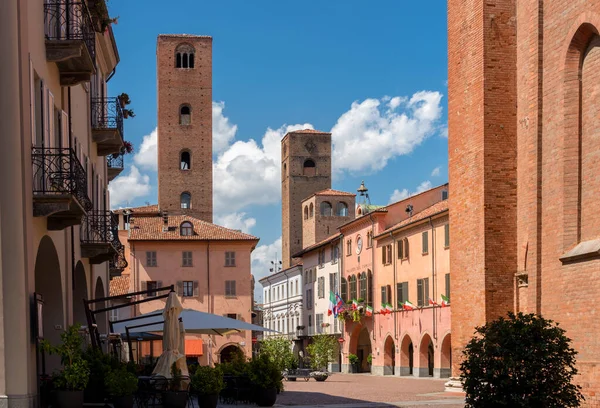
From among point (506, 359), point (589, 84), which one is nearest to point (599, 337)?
point (506, 359)

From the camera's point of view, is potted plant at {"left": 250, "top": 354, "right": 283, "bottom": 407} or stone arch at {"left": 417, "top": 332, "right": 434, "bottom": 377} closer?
potted plant at {"left": 250, "top": 354, "right": 283, "bottom": 407}

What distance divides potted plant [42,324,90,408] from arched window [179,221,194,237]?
150ft

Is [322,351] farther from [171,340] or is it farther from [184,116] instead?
[171,340]

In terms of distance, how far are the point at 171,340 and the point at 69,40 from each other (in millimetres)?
6948

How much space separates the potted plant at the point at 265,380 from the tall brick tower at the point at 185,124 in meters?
53.9

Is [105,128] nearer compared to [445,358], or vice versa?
[105,128]

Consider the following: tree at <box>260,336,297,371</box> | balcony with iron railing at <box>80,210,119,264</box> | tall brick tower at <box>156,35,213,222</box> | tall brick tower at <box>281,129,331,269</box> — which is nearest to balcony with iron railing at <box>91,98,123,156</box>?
balcony with iron railing at <box>80,210,119,264</box>

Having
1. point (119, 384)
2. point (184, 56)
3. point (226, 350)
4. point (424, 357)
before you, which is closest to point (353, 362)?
point (226, 350)

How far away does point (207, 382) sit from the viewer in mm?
19812

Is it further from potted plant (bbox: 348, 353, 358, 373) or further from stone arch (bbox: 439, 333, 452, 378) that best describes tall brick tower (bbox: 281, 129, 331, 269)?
stone arch (bbox: 439, 333, 452, 378)

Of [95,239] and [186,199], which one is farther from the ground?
[186,199]

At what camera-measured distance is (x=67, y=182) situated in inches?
542

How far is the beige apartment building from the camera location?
12227 millimetres

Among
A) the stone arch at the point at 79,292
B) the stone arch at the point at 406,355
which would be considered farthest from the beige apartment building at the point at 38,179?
the stone arch at the point at 406,355
